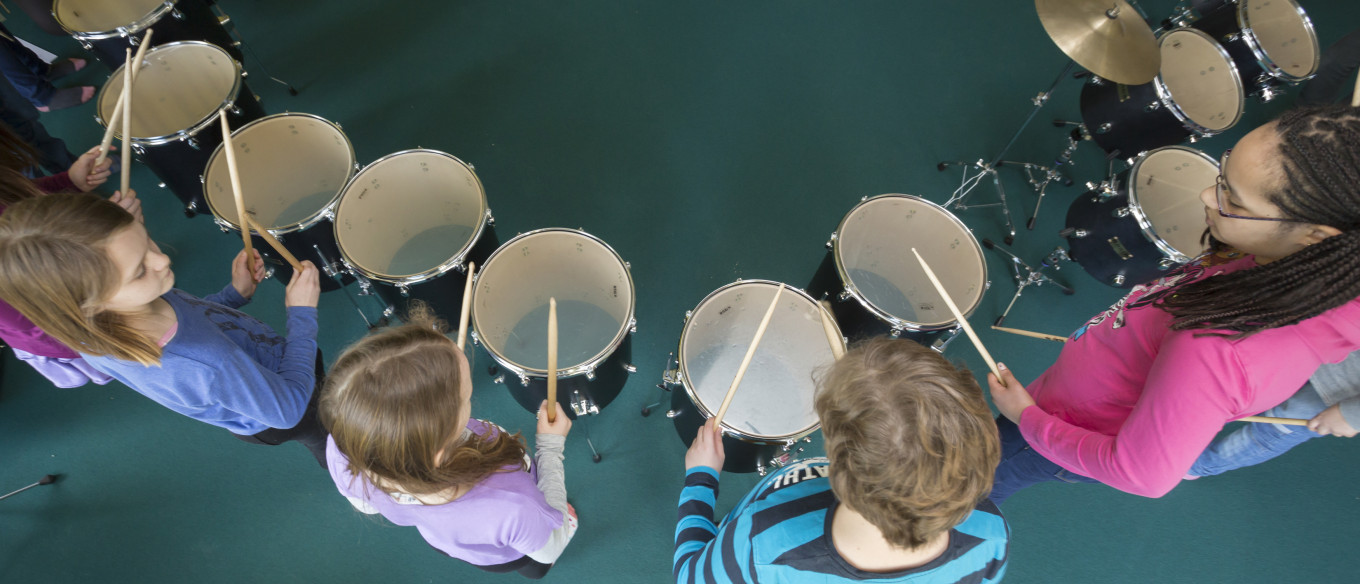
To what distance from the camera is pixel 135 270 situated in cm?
119

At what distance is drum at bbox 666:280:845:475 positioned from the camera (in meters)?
1.87

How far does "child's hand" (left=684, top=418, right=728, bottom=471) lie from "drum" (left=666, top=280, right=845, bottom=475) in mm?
324

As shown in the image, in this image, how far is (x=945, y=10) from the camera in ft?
11.3

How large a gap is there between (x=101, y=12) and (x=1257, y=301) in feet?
11.8

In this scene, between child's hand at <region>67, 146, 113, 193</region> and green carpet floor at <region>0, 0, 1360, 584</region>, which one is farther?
green carpet floor at <region>0, 0, 1360, 584</region>

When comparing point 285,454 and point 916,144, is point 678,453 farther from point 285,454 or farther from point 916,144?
point 916,144

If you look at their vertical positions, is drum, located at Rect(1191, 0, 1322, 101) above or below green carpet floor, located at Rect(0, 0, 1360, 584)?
above

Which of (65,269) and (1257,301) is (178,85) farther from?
(1257,301)

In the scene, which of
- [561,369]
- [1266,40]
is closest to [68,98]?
[561,369]

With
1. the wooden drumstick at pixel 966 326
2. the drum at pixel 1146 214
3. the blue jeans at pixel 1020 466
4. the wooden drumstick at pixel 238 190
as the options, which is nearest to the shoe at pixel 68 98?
the wooden drumstick at pixel 238 190

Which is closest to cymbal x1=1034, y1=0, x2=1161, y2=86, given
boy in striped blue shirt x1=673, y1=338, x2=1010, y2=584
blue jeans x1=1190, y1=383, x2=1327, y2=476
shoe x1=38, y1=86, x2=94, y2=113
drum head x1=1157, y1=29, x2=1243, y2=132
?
drum head x1=1157, y1=29, x2=1243, y2=132

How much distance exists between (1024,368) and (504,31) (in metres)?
2.93

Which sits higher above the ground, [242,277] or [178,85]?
[178,85]

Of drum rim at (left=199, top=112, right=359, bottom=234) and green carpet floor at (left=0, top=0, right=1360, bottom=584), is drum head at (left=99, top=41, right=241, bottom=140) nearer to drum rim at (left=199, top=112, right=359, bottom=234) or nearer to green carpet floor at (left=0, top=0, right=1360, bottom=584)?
drum rim at (left=199, top=112, right=359, bottom=234)
